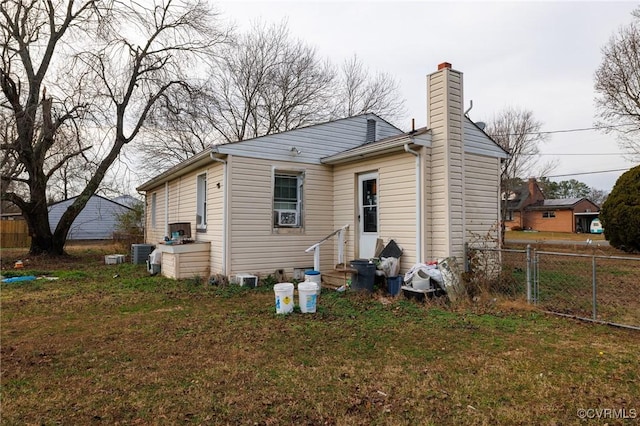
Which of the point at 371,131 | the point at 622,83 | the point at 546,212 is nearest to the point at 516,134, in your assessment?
the point at 622,83

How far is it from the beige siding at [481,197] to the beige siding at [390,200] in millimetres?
1219

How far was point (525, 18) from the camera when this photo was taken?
831 centimetres

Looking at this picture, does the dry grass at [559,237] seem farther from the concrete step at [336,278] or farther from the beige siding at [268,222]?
the concrete step at [336,278]

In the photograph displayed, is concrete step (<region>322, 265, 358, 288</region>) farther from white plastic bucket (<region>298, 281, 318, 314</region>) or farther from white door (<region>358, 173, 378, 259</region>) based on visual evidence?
white plastic bucket (<region>298, 281, 318, 314</region>)

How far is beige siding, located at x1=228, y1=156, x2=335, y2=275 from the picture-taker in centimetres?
832

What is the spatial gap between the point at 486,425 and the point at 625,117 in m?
21.6

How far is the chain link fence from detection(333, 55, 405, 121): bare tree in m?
16.5

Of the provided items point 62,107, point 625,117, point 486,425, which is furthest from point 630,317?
point 625,117

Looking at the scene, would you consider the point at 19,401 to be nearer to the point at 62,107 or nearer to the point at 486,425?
the point at 486,425

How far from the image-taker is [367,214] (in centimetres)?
868

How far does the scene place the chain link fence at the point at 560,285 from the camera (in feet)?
18.7

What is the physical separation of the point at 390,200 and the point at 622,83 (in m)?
17.1

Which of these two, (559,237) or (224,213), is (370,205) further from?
(559,237)

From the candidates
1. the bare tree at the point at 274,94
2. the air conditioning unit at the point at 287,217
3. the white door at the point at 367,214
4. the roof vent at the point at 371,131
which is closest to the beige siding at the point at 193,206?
the air conditioning unit at the point at 287,217
